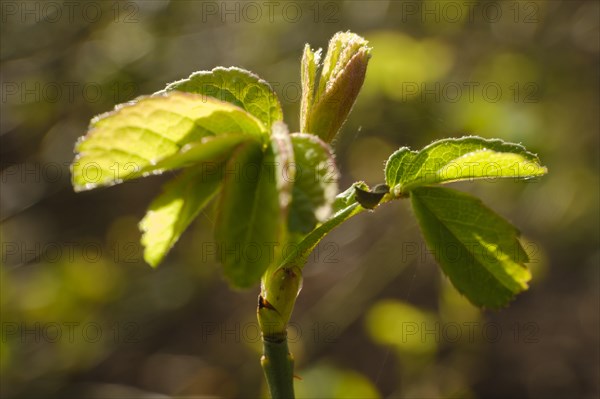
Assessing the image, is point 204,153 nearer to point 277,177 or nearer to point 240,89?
point 277,177

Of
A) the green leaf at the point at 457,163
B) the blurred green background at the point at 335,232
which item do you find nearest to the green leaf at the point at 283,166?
the green leaf at the point at 457,163

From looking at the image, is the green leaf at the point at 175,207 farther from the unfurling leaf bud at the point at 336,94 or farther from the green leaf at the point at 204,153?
the unfurling leaf bud at the point at 336,94

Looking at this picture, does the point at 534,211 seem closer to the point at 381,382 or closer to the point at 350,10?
the point at 381,382

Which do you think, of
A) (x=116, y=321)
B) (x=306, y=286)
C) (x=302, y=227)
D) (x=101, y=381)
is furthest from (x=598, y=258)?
(x=302, y=227)

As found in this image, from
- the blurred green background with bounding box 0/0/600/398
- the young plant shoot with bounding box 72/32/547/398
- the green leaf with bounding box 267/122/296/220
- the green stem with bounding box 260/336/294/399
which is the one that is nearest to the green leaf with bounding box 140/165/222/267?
the young plant shoot with bounding box 72/32/547/398

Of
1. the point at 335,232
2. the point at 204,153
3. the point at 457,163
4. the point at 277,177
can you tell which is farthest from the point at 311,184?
the point at 335,232

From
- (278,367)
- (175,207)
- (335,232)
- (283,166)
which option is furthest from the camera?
(335,232)
